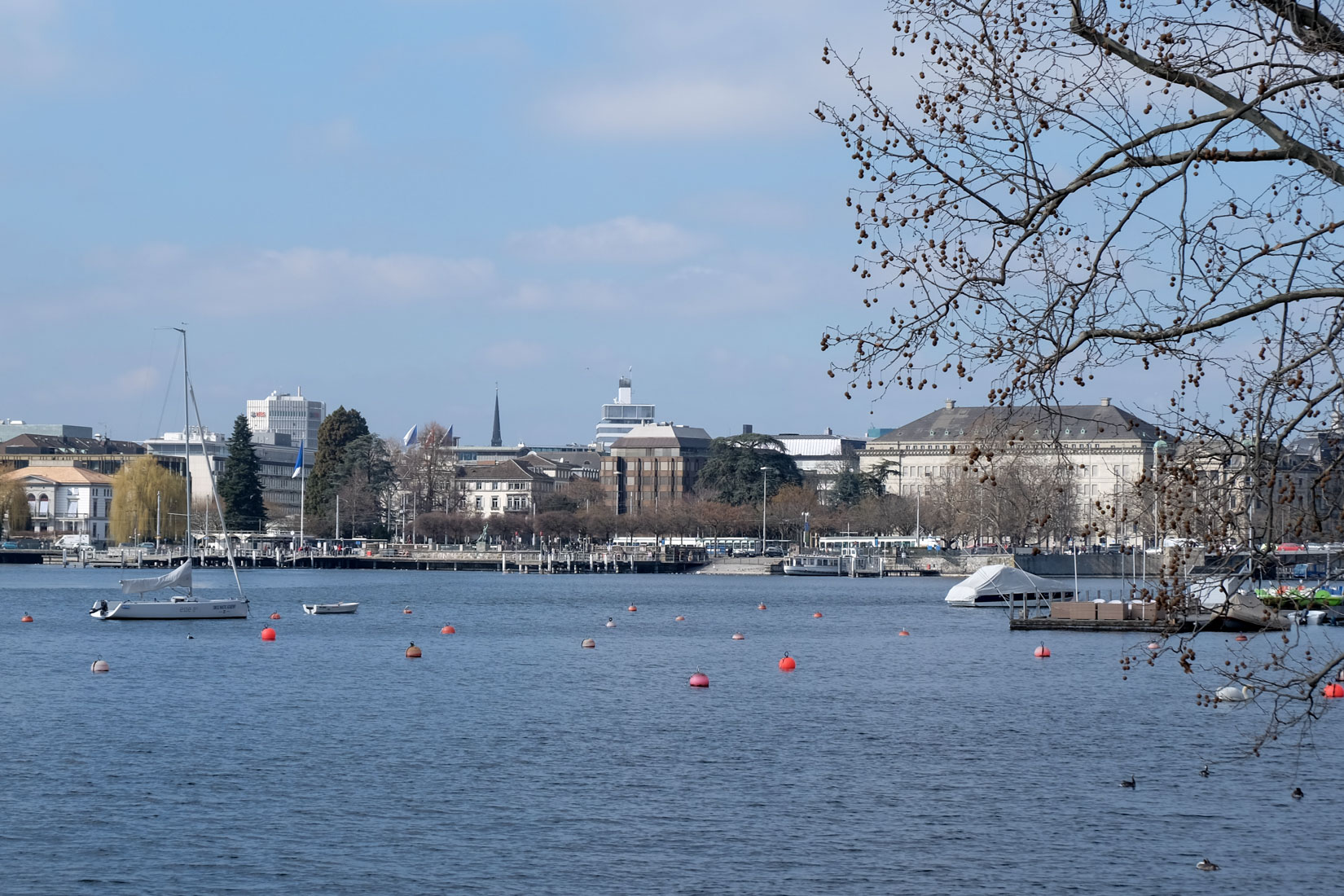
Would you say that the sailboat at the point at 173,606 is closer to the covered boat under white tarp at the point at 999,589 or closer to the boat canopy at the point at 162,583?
the boat canopy at the point at 162,583

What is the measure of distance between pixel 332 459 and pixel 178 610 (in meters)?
114

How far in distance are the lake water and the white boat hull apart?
9.79 metres

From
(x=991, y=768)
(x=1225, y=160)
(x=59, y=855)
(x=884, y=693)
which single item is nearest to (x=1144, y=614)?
(x=884, y=693)

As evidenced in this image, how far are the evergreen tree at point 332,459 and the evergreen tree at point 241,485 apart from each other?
10.9 m

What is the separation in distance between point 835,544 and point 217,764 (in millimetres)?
156976

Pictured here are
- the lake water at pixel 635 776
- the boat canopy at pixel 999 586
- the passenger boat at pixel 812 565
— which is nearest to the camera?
the lake water at pixel 635 776

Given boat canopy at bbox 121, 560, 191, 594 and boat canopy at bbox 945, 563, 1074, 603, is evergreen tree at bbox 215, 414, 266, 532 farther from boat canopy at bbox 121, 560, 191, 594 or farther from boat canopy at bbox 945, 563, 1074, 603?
boat canopy at bbox 121, 560, 191, 594

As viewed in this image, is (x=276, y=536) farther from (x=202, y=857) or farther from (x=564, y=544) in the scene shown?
(x=202, y=857)

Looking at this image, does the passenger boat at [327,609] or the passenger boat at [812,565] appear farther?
the passenger boat at [812,565]

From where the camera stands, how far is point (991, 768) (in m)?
29.8

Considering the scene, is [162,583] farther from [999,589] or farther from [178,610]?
[999,589]

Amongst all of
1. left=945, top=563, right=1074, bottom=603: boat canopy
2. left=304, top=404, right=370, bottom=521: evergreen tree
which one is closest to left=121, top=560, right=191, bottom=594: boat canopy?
left=945, top=563, right=1074, bottom=603: boat canopy

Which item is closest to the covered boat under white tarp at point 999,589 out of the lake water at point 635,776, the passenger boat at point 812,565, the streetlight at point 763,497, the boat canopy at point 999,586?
the boat canopy at point 999,586

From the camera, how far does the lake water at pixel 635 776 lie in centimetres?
2131
